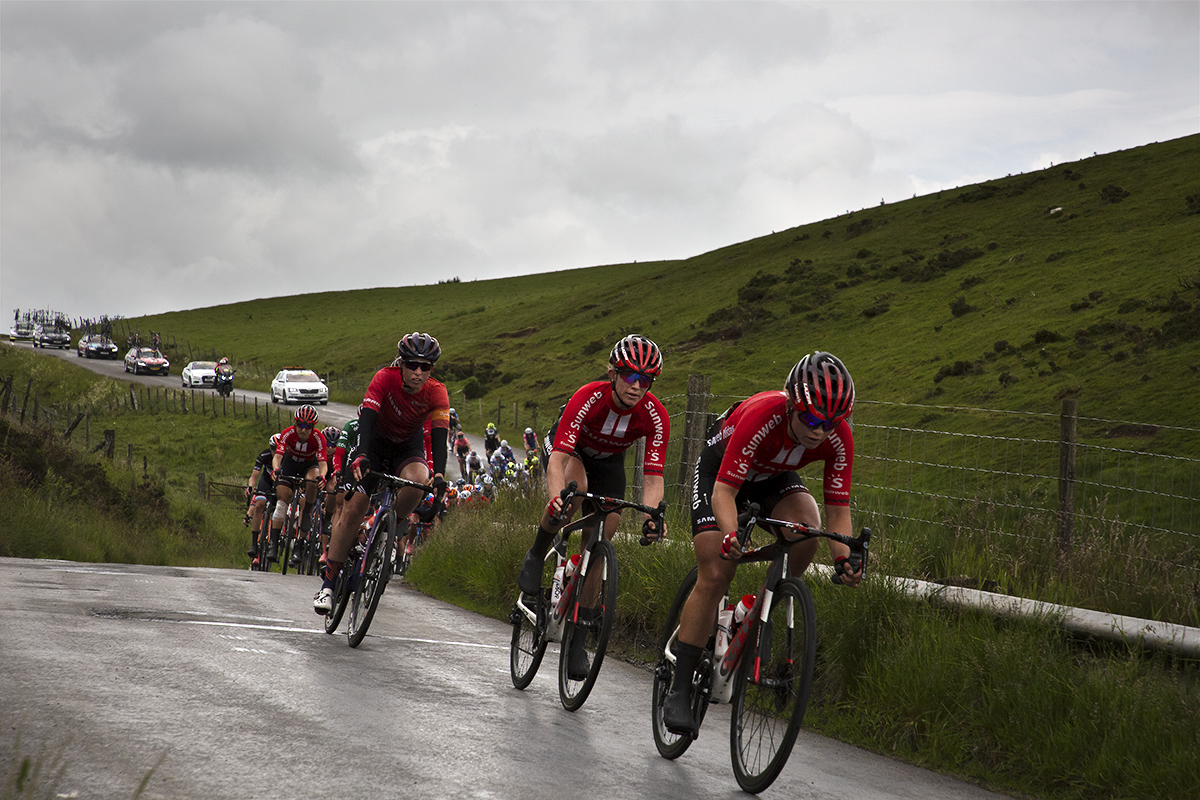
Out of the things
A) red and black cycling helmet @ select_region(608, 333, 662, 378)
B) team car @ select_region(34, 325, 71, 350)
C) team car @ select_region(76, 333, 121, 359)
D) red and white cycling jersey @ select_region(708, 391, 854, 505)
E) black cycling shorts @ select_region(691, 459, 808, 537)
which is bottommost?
black cycling shorts @ select_region(691, 459, 808, 537)

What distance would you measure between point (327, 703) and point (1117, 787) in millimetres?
3916

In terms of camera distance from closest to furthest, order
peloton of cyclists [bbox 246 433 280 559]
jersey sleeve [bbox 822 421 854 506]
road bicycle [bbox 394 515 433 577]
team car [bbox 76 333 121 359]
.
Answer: jersey sleeve [bbox 822 421 854 506] → road bicycle [bbox 394 515 433 577] → peloton of cyclists [bbox 246 433 280 559] → team car [bbox 76 333 121 359]

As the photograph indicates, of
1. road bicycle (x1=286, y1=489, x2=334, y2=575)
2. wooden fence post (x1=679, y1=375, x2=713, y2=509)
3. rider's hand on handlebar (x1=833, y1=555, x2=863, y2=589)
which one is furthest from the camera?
road bicycle (x1=286, y1=489, x2=334, y2=575)

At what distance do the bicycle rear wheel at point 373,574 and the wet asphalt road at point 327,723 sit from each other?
24cm

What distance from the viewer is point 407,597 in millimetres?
12391

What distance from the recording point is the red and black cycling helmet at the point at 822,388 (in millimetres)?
5277

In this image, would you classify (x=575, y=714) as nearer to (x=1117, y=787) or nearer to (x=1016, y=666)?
(x=1016, y=666)

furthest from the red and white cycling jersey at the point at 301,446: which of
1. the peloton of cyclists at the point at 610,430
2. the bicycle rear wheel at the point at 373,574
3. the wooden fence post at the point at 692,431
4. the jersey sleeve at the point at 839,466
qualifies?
the jersey sleeve at the point at 839,466

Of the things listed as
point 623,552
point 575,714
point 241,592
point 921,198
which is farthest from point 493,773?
point 921,198

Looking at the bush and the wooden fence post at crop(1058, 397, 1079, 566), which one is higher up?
the bush

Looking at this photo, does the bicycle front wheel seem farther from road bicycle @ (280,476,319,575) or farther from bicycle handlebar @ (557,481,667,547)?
road bicycle @ (280,476,319,575)

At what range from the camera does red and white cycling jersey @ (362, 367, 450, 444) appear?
29.3 ft

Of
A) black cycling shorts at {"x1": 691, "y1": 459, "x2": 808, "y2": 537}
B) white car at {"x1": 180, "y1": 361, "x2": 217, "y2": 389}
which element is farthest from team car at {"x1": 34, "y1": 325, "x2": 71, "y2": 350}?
black cycling shorts at {"x1": 691, "y1": 459, "x2": 808, "y2": 537}

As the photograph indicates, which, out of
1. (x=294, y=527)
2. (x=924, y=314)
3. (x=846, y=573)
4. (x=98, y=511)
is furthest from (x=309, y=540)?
(x=924, y=314)
